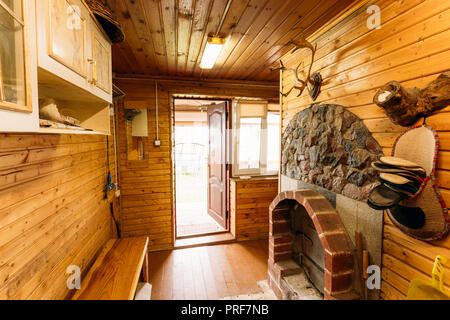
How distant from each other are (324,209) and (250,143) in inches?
93.3

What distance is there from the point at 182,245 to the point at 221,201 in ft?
3.48

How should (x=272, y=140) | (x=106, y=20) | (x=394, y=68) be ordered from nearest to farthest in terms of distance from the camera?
(x=394, y=68)
(x=106, y=20)
(x=272, y=140)

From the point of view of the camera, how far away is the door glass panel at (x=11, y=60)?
72 cm

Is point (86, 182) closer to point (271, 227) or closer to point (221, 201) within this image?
point (271, 227)

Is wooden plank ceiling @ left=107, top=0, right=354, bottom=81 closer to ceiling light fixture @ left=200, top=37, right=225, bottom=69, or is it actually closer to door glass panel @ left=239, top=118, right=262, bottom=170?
ceiling light fixture @ left=200, top=37, right=225, bottom=69

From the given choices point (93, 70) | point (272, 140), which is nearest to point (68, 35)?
point (93, 70)

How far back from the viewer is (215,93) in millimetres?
3553

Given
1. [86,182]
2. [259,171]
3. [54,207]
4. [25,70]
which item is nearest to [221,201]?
[259,171]

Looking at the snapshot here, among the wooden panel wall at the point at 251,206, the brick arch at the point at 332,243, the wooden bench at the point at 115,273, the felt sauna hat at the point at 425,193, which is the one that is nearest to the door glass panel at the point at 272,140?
the wooden panel wall at the point at 251,206

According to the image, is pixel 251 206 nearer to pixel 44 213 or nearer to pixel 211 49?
pixel 211 49

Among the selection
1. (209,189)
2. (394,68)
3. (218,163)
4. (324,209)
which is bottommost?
(209,189)

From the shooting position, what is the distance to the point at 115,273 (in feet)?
6.18

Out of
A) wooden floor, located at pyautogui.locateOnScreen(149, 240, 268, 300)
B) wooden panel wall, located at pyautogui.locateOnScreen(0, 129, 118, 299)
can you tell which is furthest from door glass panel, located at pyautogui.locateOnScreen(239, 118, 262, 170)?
wooden panel wall, located at pyautogui.locateOnScreen(0, 129, 118, 299)

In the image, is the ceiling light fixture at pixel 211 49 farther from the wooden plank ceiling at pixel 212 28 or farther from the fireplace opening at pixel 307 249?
the fireplace opening at pixel 307 249
